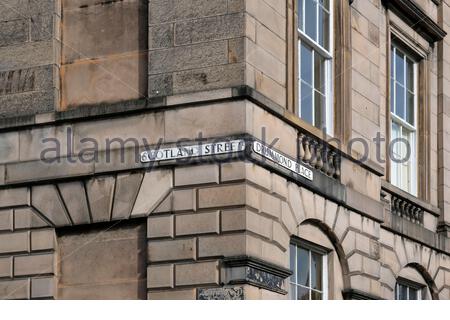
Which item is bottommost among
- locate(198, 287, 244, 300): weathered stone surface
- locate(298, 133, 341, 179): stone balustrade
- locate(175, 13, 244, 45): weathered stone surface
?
locate(198, 287, 244, 300): weathered stone surface

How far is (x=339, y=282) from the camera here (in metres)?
19.9

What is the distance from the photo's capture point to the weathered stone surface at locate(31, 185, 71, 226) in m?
18.2

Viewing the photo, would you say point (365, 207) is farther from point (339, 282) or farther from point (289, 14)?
point (289, 14)

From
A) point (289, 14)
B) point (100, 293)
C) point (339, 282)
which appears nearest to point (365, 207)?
point (339, 282)

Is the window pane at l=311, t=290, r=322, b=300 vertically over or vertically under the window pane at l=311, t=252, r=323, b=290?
under

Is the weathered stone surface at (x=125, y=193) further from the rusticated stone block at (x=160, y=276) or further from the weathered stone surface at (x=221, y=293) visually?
the weathered stone surface at (x=221, y=293)

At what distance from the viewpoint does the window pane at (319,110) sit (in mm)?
20188

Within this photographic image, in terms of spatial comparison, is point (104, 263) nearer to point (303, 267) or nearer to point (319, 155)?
point (303, 267)

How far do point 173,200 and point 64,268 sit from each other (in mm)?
2026

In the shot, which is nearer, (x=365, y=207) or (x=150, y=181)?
(x=150, y=181)

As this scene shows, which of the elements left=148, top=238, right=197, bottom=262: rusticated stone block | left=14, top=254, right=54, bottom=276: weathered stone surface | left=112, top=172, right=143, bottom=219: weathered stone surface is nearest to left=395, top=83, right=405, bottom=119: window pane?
left=112, top=172, right=143, bottom=219: weathered stone surface

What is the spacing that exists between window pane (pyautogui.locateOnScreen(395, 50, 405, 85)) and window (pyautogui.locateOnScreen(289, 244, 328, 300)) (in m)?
5.70

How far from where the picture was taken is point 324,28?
2077 centimetres

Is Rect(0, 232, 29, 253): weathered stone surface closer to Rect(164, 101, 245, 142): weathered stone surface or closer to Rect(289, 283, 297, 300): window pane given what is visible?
Rect(164, 101, 245, 142): weathered stone surface
